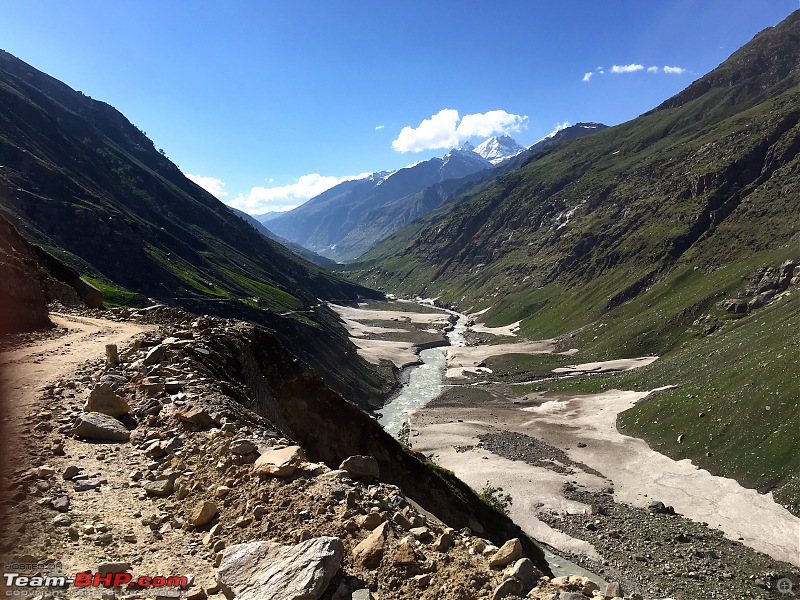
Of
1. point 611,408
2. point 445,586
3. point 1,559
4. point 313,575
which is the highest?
point 1,559

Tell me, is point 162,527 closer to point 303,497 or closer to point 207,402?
point 303,497

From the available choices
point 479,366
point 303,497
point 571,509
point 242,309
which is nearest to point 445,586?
point 303,497

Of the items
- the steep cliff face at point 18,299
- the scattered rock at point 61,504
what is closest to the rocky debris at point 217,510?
the scattered rock at point 61,504

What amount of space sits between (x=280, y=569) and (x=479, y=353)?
18577cm

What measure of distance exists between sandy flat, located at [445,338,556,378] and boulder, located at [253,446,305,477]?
153240 millimetres

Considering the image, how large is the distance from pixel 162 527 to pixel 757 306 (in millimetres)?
168741

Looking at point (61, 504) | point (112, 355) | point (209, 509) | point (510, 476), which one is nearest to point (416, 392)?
point (510, 476)

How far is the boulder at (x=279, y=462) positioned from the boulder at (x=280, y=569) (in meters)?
2.62

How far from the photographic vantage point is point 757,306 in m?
137

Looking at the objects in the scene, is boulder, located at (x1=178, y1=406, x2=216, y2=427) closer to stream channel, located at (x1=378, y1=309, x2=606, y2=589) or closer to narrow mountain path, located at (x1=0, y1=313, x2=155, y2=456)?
narrow mountain path, located at (x1=0, y1=313, x2=155, y2=456)

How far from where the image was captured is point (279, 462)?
43.2 ft

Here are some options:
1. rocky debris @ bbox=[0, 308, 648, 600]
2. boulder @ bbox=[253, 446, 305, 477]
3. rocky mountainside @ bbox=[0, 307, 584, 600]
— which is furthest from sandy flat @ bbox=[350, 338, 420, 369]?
boulder @ bbox=[253, 446, 305, 477]

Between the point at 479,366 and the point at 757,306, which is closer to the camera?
the point at 757,306

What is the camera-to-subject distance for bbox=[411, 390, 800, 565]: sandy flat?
5985cm
